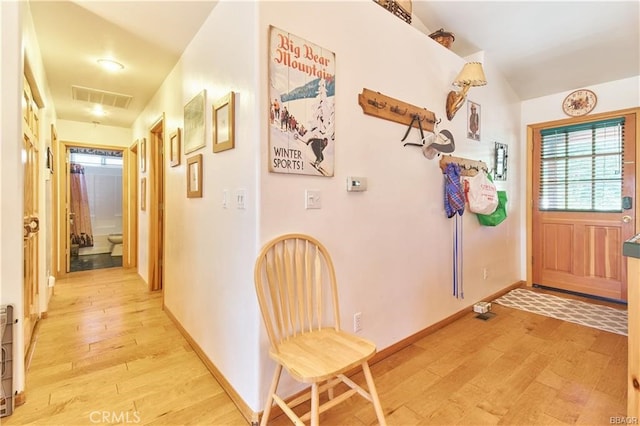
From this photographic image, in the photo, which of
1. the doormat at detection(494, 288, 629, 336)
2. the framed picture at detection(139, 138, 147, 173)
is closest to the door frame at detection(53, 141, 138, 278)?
the framed picture at detection(139, 138, 147, 173)

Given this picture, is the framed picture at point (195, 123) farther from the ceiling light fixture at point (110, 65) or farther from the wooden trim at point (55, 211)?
the wooden trim at point (55, 211)

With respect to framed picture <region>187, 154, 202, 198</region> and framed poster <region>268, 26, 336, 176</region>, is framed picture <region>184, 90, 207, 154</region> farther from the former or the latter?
framed poster <region>268, 26, 336, 176</region>

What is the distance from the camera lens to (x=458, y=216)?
2803mm

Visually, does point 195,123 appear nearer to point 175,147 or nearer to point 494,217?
point 175,147

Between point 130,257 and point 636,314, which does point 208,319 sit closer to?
point 636,314

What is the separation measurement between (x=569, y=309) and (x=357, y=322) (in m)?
2.56

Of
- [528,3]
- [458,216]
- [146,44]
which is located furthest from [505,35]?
[146,44]

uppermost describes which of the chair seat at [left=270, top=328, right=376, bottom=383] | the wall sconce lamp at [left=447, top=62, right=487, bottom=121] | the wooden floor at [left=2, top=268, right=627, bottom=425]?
the wall sconce lamp at [left=447, top=62, right=487, bottom=121]

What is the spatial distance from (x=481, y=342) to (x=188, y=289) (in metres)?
2.35

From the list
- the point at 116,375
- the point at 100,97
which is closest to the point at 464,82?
the point at 116,375

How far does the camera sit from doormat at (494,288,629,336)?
2.74 metres

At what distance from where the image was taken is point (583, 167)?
3.50 meters

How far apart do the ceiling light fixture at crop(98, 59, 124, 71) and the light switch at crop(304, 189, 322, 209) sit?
2.39 metres

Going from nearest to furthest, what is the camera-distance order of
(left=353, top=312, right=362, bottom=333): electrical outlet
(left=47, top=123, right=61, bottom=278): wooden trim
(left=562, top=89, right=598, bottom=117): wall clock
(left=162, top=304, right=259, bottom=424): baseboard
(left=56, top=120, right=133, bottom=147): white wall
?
(left=162, top=304, right=259, bottom=424): baseboard
(left=353, top=312, right=362, bottom=333): electrical outlet
(left=562, top=89, right=598, bottom=117): wall clock
(left=47, top=123, right=61, bottom=278): wooden trim
(left=56, top=120, right=133, bottom=147): white wall
